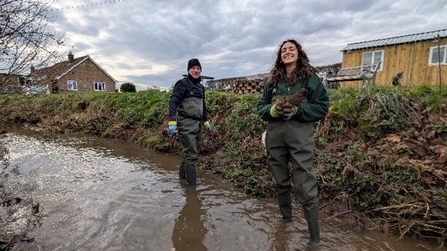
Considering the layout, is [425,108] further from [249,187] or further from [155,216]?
[155,216]

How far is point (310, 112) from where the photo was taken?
248 cm

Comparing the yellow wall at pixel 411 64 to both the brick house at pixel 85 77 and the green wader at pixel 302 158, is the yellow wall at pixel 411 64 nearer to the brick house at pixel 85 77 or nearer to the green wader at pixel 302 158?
the green wader at pixel 302 158

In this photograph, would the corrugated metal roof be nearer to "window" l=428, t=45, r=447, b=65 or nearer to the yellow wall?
the yellow wall

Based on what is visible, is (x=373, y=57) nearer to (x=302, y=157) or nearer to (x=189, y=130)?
(x=189, y=130)

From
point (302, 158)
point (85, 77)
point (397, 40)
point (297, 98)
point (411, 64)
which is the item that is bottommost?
point (302, 158)

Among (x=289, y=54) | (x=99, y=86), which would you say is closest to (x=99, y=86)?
(x=99, y=86)

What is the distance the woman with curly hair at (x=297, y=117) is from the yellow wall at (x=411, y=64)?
39.7 ft

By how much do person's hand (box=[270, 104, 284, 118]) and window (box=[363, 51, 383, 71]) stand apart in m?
15.7

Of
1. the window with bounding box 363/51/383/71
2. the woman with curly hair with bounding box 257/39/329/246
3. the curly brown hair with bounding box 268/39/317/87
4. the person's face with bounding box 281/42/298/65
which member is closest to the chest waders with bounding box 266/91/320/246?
the woman with curly hair with bounding box 257/39/329/246

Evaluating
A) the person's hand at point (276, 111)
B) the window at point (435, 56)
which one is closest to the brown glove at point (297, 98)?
the person's hand at point (276, 111)

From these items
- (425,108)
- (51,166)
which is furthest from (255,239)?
(51,166)

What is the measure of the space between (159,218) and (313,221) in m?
1.71

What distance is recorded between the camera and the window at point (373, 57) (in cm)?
1556

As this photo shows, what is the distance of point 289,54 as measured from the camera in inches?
104
